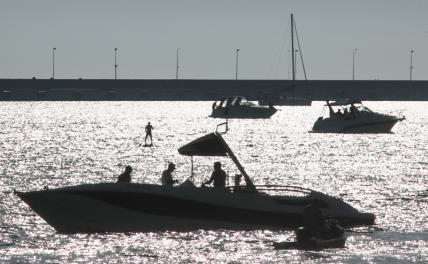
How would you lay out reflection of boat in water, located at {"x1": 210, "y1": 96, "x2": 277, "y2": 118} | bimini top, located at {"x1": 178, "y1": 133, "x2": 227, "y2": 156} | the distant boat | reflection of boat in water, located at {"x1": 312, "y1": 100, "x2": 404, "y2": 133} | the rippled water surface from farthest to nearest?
reflection of boat in water, located at {"x1": 210, "y1": 96, "x2": 277, "y2": 118} < reflection of boat in water, located at {"x1": 312, "y1": 100, "x2": 404, "y2": 133} < bimini top, located at {"x1": 178, "y1": 133, "x2": 227, "y2": 156} < the distant boat < the rippled water surface

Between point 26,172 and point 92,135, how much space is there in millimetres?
69340

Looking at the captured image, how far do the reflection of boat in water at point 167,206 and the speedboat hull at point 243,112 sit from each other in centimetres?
14134

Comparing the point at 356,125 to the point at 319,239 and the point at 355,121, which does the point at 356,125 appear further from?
the point at 319,239

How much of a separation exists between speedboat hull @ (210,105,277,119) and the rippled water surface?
3509 cm

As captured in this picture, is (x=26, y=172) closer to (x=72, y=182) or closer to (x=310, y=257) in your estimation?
(x=72, y=182)

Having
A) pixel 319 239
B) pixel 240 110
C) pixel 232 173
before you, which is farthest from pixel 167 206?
pixel 240 110

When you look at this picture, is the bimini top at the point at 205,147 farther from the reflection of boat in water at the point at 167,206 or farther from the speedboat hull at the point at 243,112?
the speedboat hull at the point at 243,112

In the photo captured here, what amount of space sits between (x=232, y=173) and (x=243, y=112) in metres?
111

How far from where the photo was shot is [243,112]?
187m

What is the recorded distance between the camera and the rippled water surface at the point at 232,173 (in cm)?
3994

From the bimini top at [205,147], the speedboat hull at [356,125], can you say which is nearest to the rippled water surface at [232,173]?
the speedboat hull at [356,125]

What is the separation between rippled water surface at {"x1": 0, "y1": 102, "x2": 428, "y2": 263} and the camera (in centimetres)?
3994

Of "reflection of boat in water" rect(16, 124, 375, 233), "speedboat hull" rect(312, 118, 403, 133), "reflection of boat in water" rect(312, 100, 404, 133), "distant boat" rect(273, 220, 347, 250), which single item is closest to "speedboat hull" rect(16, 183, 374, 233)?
"reflection of boat in water" rect(16, 124, 375, 233)

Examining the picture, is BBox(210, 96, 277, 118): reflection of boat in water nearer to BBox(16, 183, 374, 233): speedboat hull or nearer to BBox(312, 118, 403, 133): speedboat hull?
BBox(312, 118, 403, 133): speedboat hull
